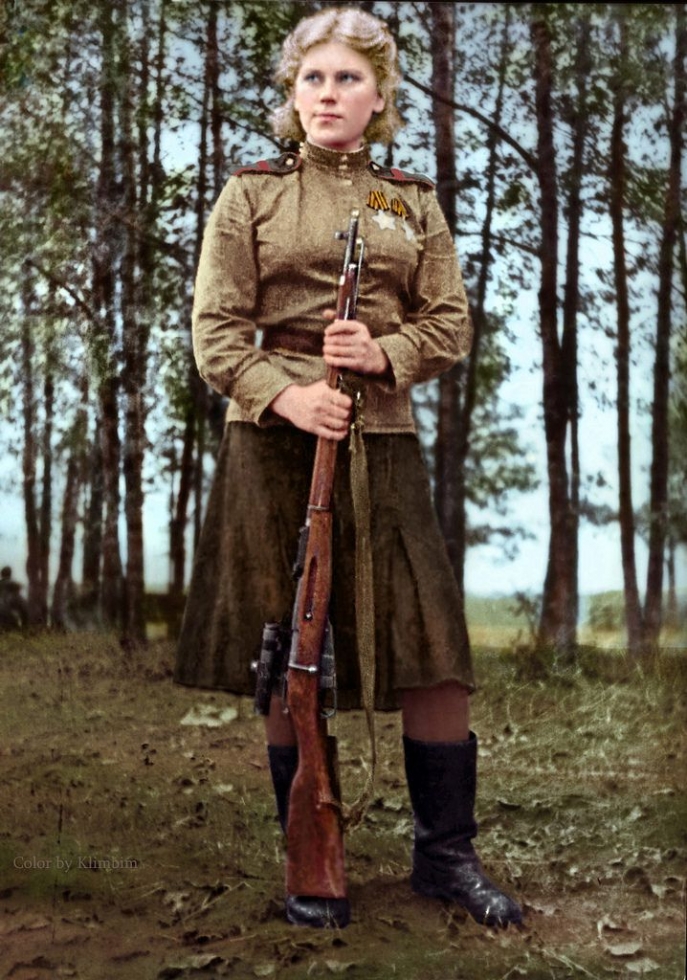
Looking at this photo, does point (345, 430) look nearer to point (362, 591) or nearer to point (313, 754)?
point (362, 591)

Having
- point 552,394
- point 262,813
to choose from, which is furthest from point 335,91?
point 262,813

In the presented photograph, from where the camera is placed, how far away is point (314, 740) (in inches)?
86.9

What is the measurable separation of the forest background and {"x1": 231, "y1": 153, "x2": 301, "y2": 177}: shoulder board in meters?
0.05

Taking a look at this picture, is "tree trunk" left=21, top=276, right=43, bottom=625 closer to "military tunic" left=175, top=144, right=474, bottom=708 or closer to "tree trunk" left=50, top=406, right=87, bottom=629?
"tree trunk" left=50, top=406, right=87, bottom=629

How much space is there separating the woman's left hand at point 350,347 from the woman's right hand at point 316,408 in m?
0.07

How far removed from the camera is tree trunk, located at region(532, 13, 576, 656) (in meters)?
2.39

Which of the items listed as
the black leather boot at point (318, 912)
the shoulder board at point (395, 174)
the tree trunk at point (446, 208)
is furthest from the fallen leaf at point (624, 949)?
the shoulder board at point (395, 174)

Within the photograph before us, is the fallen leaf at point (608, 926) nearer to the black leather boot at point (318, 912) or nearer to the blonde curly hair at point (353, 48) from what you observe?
the black leather boot at point (318, 912)

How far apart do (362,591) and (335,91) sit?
1224 mm

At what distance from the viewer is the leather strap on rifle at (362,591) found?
2.21 metres

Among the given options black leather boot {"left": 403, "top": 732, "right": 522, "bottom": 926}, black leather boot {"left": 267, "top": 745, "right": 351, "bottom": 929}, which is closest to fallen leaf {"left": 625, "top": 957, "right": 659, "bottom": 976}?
black leather boot {"left": 403, "top": 732, "right": 522, "bottom": 926}

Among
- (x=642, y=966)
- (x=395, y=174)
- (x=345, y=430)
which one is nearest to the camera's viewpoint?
(x=642, y=966)

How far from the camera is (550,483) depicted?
2398 mm

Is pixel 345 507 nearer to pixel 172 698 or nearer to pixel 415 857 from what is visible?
pixel 172 698
